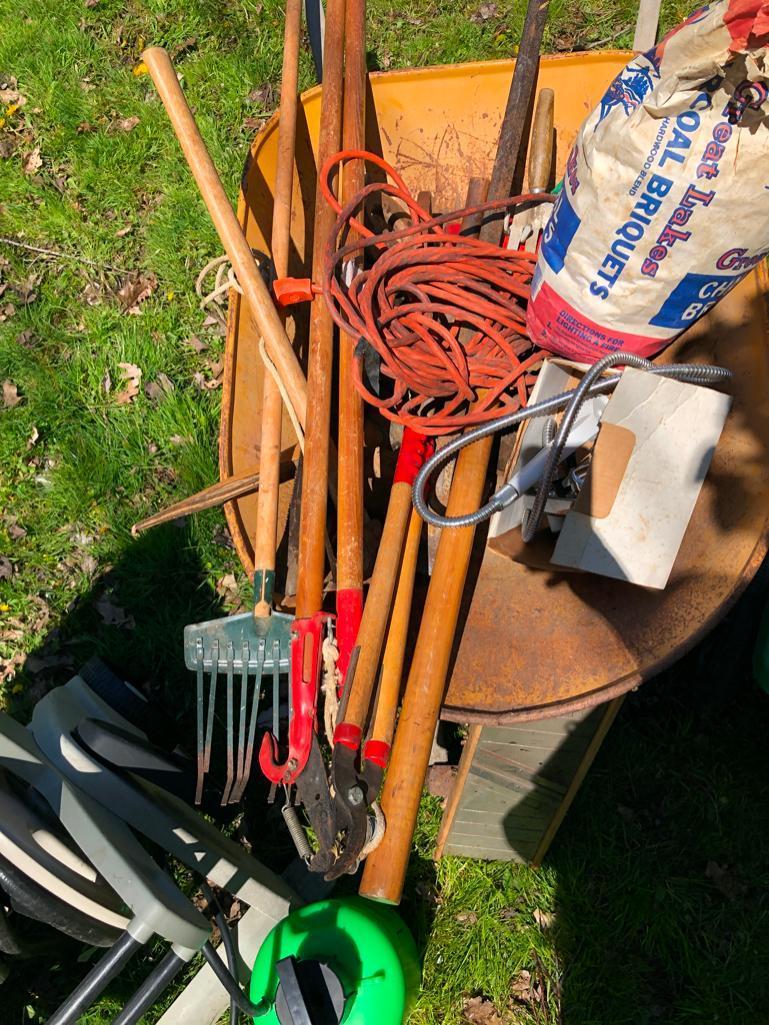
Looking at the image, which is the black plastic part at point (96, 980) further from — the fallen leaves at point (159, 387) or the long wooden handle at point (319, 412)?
the fallen leaves at point (159, 387)

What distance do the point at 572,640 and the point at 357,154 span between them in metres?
1.48

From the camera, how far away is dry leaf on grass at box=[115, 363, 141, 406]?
3.18 meters

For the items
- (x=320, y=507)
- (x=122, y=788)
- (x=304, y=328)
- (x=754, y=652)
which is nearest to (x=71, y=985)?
(x=122, y=788)

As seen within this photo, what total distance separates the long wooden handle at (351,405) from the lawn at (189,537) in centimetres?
120

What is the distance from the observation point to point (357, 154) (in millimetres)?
2166

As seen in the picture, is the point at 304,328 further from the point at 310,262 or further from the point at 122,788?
the point at 122,788

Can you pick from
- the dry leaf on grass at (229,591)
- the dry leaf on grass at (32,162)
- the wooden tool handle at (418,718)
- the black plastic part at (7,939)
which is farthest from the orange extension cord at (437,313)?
the dry leaf on grass at (32,162)

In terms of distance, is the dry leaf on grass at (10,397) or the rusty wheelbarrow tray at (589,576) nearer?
the rusty wheelbarrow tray at (589,576)

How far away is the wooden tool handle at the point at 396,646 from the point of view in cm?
173

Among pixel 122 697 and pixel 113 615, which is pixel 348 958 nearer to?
pixel 122 697

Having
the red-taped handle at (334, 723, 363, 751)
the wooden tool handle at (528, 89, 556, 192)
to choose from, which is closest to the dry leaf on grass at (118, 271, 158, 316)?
the wooden tool handle at (528, 89, 556, 192)

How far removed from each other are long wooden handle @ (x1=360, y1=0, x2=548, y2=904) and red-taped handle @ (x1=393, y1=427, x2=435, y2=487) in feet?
0.38

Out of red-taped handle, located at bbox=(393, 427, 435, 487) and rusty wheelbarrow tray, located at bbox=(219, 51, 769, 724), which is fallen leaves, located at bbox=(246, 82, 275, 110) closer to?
rusty wheelbarrow tray, located at bbox=(219, 51, 769, 724)

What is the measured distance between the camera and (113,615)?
295cm
